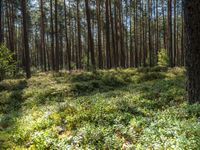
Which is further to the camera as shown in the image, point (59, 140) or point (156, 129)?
point (59, 140)

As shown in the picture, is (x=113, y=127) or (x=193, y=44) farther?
(x=193, y=44)

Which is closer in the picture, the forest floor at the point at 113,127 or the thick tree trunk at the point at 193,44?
the forest floor at the point at 113,127

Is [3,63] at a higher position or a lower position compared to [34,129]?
higher

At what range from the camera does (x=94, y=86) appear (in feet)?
70.6

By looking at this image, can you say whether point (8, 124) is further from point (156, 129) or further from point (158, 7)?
point (158, 7)

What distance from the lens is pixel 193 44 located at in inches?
395

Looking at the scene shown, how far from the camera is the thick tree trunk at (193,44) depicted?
9945 mm

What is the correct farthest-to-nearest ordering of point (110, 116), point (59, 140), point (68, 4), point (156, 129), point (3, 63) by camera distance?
point (68, 4)
point (3, 63)
point (110, 116)
point (59, 140)
point (156, 129)

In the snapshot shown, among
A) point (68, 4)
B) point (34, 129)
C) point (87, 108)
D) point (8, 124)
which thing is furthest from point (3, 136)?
point (68, 4)

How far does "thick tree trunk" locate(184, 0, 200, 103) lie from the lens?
9945mm

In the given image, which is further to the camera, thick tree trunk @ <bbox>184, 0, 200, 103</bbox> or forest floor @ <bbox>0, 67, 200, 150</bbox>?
thick tree trunk @ <bbox>184, 0, 200, 103</bbox>

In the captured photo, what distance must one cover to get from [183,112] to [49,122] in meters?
3.87

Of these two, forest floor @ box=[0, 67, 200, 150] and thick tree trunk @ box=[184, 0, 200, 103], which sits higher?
thick tree trunk @ box=[184, 0, 200, 103]

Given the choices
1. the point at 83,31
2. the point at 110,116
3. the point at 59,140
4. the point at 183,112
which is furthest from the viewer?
the point at 83,31
